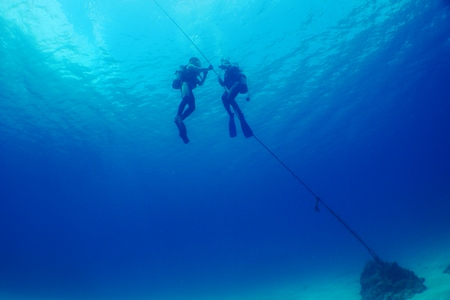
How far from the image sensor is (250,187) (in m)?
54.9

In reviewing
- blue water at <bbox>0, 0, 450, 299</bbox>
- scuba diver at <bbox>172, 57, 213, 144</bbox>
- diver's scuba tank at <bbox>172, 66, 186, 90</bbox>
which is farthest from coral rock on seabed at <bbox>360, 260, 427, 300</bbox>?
blue water at <bbox>0, 0, 450, 299</bbox>

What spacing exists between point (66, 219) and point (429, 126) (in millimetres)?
71390

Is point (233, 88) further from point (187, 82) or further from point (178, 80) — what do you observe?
point (178, 80)

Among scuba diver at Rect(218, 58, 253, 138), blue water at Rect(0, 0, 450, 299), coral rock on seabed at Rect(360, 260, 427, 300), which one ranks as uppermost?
blue water at Rect(0, 0, 450, 299)

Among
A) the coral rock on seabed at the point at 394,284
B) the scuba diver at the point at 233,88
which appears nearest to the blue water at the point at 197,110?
the scuba diver at the point at 233,88

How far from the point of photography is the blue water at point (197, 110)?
13.9 metres

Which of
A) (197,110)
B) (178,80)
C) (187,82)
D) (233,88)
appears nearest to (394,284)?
(233,88)

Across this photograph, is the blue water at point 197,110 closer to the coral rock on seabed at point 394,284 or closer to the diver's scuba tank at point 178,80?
the diver's scuba tank at point 178,80

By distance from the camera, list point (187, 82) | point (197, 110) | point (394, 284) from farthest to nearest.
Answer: point (197, 110) < point (187, 82) < point (394, 284)

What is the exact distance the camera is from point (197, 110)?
2058 centimetres

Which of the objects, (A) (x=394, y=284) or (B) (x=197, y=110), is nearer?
(A) (x=394, y=284)

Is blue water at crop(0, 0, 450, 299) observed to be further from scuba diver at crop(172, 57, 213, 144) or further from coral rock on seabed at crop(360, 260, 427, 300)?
coral rock on seabed at crop(360, 260, 427, 300)

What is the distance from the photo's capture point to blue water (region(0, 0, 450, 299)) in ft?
45.6

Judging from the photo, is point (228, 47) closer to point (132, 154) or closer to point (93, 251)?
point (132, 154)
